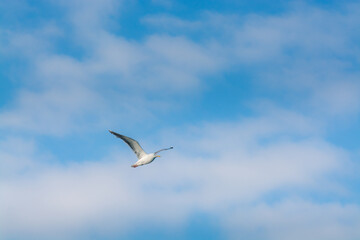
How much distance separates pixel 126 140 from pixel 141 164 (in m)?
6.67

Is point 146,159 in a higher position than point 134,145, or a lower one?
lower

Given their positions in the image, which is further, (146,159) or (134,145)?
(146,159)

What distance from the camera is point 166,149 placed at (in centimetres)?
9344

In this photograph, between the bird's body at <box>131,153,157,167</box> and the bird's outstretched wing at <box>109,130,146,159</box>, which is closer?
the bird's outstretched wing at <box>109,130,146,159</box>

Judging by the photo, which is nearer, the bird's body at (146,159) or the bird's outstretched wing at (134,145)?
the bird's outstretched wing at (134,145)

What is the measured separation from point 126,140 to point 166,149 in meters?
8.93

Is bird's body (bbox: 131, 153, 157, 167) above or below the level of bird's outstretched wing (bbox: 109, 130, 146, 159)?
below

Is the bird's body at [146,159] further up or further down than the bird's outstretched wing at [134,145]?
further down

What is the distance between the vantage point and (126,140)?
9269cm

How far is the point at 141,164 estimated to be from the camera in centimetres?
9500

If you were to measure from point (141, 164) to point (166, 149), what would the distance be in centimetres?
678
